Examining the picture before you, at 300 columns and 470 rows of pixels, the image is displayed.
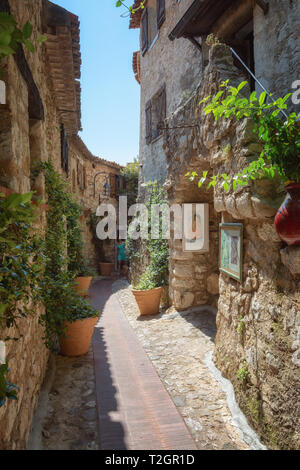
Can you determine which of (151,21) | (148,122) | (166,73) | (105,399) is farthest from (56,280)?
(151,21)

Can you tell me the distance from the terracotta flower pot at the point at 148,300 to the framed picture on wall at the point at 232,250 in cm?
263

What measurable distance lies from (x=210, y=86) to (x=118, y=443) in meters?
3.83

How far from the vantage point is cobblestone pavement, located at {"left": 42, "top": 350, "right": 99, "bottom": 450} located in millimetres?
2369

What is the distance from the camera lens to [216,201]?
346 cm

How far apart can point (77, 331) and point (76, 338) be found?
11 cm

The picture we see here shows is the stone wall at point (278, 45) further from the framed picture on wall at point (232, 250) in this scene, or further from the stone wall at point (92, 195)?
the stone wall at point (92, 195)

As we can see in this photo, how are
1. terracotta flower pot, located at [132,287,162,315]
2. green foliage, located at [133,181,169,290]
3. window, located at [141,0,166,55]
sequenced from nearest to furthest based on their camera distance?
1. terracotta flower pot, located at [132,287,162,315]
2. green foliage, located at [133,181,169,290]
3. window, located at [141,0,166,55]

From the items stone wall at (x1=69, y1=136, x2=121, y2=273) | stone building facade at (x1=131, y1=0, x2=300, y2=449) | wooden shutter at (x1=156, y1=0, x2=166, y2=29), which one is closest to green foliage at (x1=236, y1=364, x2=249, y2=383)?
stone building facade at (x1=131, y1=0, x2=300, y2=449)

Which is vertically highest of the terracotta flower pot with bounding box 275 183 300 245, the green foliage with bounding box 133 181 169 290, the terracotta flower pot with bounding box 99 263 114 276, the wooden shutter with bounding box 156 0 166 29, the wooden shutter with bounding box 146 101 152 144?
the wooden shutter with bounding box 156 0 166 29

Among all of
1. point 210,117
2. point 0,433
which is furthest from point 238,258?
point 0,433

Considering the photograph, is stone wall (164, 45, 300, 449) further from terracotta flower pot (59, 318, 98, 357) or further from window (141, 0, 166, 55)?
window (141, 0, 166, 55)

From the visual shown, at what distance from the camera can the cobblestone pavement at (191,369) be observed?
2.51 metres

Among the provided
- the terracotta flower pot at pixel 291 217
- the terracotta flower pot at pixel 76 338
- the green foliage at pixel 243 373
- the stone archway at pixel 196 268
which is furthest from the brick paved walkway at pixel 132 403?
the terracotta flower pot at pixel 291 217
